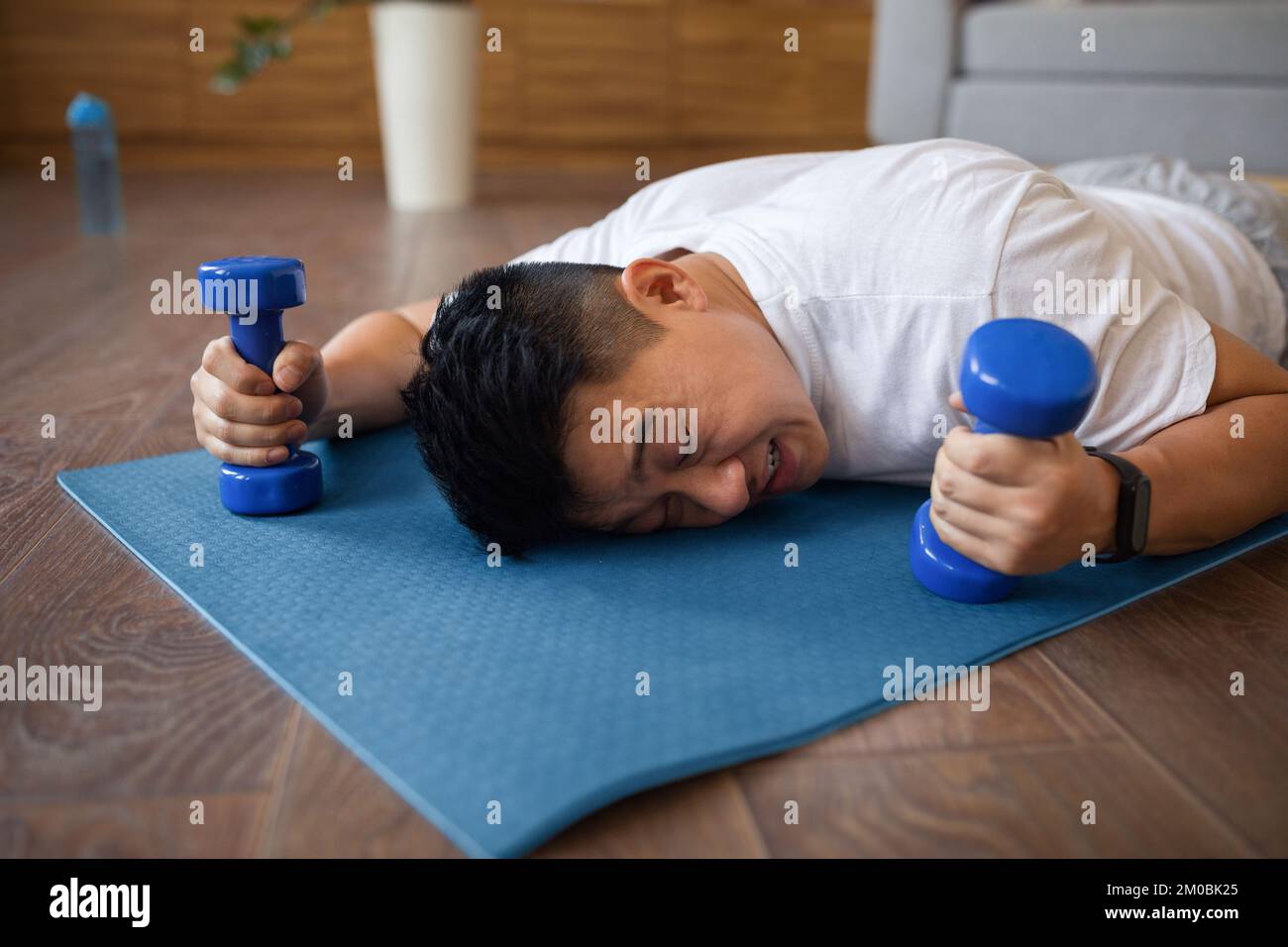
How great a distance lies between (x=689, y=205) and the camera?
1.28 meters

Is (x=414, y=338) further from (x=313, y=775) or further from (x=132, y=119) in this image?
(x=132, y=119)

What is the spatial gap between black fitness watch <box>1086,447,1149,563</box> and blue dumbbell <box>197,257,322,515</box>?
67 cm

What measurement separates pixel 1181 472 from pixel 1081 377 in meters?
0.23

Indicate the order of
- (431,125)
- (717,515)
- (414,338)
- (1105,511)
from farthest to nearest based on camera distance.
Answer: (431,125) → (414,338) → (717,515) → (1105,511)

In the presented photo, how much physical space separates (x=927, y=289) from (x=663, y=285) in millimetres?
225

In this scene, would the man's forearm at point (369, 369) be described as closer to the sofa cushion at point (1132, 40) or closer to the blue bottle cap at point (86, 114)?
the blue bottle cap at point (86, 114)

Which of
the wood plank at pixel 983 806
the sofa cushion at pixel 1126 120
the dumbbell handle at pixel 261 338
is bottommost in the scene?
the wood plank at pixel 983 806

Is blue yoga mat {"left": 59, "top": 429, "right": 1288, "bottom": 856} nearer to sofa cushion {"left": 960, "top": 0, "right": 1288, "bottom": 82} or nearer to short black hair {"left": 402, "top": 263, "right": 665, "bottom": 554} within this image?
short black hair {"left": 402, "top": 263, "right": 665, "bottom": 554}

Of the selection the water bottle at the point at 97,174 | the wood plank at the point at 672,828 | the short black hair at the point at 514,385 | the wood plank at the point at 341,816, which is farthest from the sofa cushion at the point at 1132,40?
the wood plank at the point at 341,816

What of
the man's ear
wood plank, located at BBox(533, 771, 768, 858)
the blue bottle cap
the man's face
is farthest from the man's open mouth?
the blue bottle cap

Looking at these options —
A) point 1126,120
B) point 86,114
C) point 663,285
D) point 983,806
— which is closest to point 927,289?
point 663,285

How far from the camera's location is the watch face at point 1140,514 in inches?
31.7

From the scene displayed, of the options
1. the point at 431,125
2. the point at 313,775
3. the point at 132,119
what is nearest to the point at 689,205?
the point at 313,775

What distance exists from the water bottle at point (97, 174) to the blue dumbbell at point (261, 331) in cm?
214
